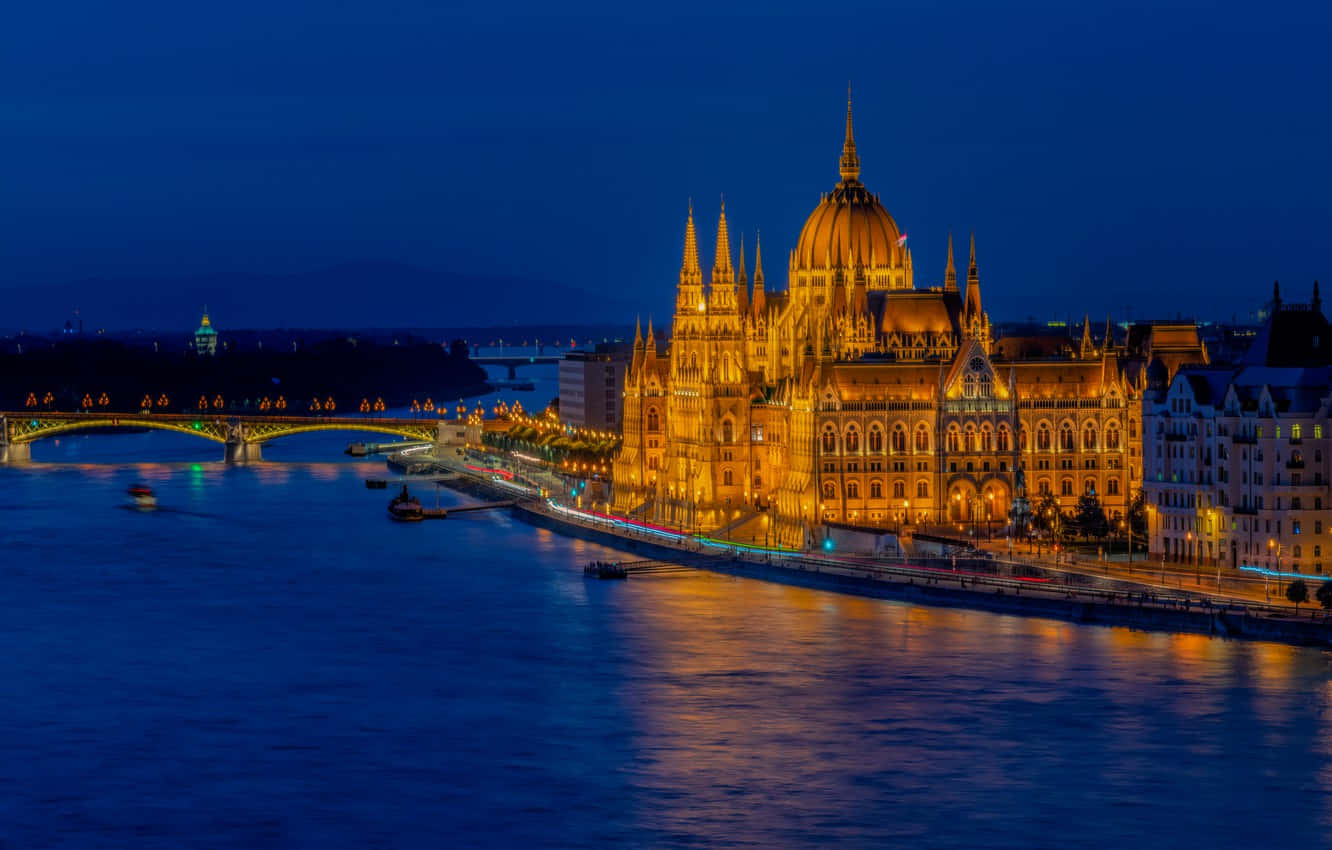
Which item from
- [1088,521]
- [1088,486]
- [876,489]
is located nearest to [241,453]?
[876,489]

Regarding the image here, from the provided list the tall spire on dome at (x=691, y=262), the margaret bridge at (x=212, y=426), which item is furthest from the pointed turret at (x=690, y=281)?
the margaret bridge at (x=212, y=426)

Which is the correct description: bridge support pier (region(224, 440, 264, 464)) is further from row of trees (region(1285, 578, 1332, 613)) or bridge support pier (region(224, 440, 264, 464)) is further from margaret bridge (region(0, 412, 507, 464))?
row of trees (region(1285, 578, 1332, 613))

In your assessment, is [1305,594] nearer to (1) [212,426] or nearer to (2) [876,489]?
(2) [876,489]

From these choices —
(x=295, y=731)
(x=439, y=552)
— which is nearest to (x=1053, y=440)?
(x=439, y=552)

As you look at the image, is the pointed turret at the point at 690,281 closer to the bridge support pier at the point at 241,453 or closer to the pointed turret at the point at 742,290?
the pointed turret at the point at 742,290

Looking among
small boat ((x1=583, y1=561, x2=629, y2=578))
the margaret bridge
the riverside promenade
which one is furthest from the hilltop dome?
the margaret bridge

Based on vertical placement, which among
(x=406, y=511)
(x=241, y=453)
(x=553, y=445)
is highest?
(x=553, y=445)

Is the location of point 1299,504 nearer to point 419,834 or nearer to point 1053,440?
point 1053,440
